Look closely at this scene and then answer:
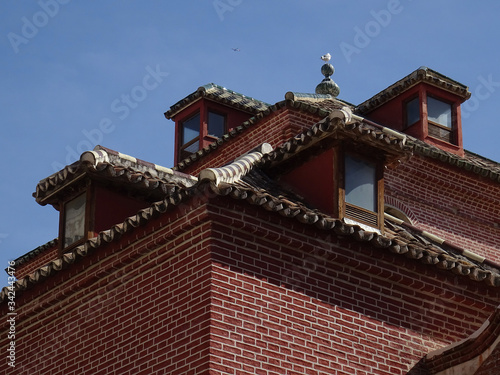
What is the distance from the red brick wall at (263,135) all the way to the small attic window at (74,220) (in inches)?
199

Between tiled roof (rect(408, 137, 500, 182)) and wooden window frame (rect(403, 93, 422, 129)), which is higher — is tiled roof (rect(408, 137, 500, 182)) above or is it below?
below

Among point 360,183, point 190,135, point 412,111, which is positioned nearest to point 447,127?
point 412,111

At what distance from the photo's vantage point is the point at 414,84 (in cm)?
2109

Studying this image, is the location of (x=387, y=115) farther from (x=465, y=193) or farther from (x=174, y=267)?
(x=174, y=267)

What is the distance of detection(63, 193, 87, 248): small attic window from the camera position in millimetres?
14430

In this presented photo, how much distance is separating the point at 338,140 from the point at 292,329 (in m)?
2.87

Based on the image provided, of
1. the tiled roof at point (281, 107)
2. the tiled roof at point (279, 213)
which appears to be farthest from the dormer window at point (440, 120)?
the tiled roof at point (279, 213)

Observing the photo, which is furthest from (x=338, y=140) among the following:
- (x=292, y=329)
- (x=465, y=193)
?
(x=465, y=193)

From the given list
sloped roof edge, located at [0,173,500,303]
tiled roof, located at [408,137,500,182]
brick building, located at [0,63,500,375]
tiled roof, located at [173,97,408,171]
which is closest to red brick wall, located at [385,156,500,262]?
tiled roof, located at [408,137,500,182]

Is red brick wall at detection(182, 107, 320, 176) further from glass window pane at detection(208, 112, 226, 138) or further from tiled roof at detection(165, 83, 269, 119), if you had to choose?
tiled roof at detection(165, 83, 269, 119)

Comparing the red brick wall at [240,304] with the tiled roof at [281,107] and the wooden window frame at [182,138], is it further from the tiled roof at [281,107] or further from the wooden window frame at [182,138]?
the wooden window frame at [182,138]

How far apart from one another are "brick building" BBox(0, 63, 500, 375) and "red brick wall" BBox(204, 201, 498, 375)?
0.01m

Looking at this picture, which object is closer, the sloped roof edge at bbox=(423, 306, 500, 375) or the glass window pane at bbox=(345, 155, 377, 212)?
the sloped roof edge at bbox=(423, 306, 500, 375)

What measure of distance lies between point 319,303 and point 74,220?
3.61 metres
